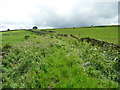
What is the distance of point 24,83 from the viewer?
287 inches

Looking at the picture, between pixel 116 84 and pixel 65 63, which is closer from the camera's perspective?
pixel 116 84

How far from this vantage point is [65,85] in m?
6.88

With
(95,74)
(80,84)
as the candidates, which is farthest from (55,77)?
(95,74)

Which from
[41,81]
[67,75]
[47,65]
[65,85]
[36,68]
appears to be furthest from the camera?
[47,65]

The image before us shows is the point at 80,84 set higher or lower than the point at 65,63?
lower

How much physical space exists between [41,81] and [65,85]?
1542mm

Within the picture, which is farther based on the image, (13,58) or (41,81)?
(13,58)

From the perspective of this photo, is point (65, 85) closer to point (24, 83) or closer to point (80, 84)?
point (80, 84)

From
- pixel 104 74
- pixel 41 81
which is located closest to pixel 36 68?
pixel 41 81

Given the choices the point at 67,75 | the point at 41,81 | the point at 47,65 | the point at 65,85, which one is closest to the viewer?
the point at 65,85

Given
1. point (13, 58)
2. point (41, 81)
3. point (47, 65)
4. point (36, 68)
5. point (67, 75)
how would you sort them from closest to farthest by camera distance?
1. point (41, 81)
2. point (67, 75)
3. point (36, 68)
4. point (47, 65)
5. point (13, 58)

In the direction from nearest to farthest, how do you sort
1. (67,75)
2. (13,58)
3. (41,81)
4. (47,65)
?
(41,81) < (67,75) < (47,65) < (13,58)

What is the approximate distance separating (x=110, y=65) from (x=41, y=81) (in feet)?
18.1

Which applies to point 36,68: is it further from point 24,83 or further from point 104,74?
point 104,74
